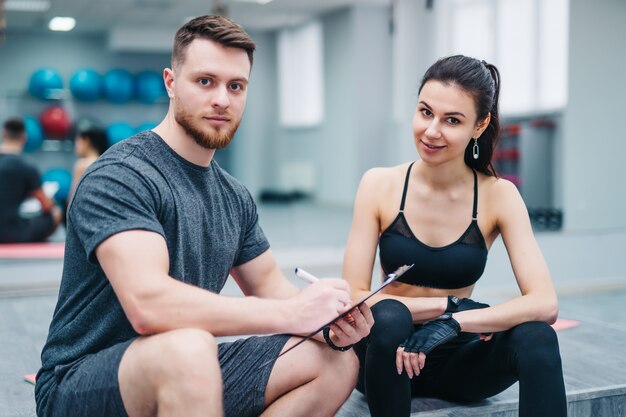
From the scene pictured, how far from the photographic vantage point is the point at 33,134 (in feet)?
17.4

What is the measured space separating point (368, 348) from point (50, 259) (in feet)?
10.5

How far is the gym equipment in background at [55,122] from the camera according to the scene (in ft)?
17.5

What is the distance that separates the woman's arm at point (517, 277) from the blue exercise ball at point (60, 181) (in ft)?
14.1

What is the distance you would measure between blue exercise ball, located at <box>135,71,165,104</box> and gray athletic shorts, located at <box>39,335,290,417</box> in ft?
14.6

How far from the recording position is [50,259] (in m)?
4.28

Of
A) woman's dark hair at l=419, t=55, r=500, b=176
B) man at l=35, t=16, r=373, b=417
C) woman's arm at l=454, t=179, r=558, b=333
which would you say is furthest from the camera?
woman's dark hair at l=419, t=55, r=500, b=176

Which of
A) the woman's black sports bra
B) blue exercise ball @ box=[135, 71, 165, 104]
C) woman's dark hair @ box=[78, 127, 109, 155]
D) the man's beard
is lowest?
the woman's black sports bra

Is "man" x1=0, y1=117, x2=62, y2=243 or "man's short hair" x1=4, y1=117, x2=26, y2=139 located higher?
"man's short hair" x1=4, y1=117, x2=26, y2=139

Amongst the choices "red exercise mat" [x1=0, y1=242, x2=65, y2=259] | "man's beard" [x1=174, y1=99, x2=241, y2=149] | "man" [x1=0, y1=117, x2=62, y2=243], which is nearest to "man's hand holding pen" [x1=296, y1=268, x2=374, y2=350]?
"man's beard" [x1=174, y1=99, x2=241, y2=149]

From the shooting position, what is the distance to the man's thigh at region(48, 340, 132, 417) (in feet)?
4.07

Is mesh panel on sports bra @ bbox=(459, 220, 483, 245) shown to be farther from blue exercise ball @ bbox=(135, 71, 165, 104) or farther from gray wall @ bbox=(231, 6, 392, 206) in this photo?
blue exercise ball @ bbox=(135, 71, 165, 104)

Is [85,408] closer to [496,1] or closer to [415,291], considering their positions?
[415,291]

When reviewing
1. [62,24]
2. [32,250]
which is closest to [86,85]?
[62,24]

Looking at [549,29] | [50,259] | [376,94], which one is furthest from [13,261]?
[549,29]
